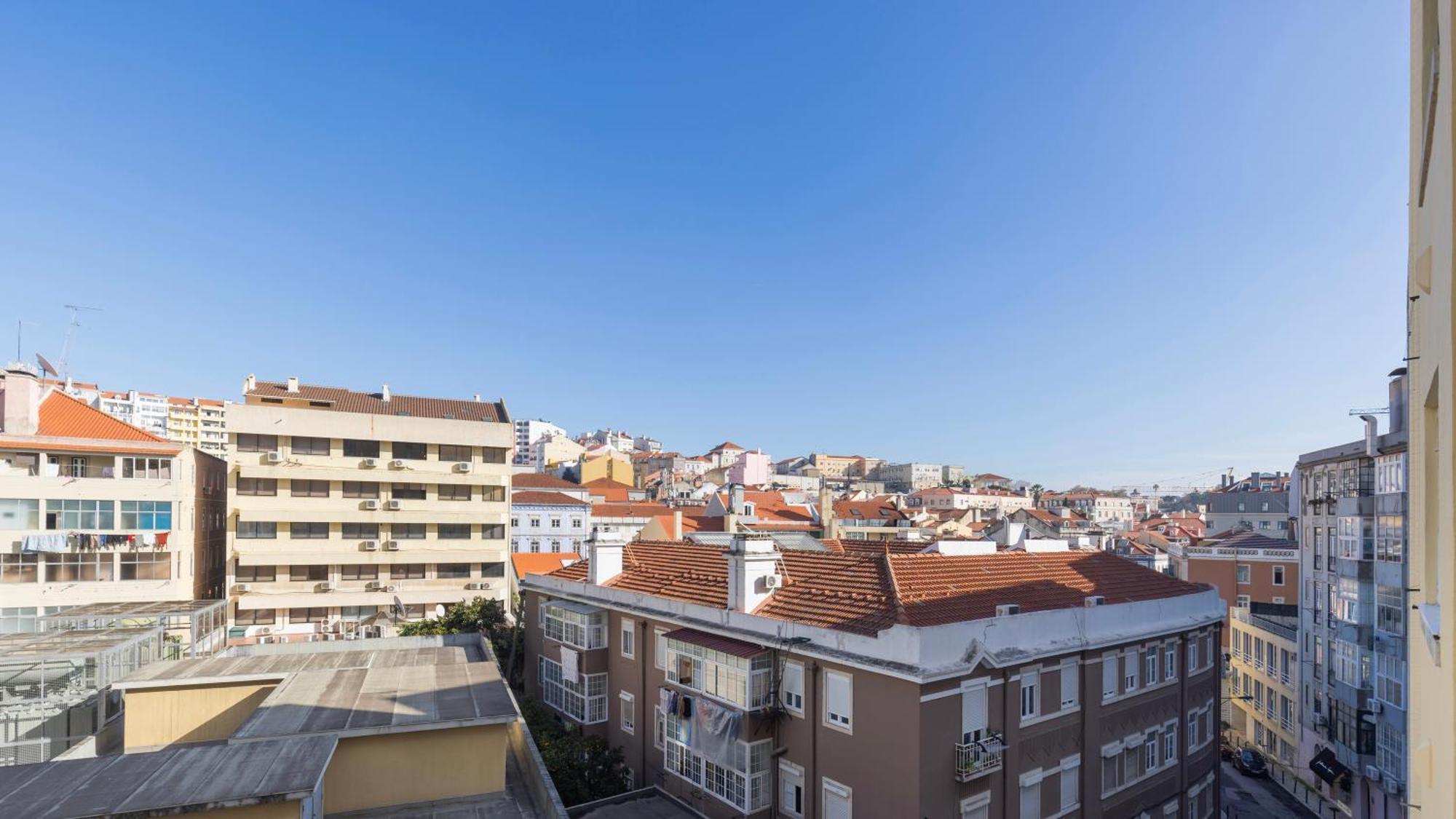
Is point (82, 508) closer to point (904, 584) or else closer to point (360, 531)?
point (360, 531)

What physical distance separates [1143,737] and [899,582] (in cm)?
1065

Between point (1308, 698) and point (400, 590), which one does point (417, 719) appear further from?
point (1308, 698)

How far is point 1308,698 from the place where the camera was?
38281 mm

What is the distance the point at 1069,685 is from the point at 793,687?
8111 mm

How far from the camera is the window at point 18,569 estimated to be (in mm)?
33344

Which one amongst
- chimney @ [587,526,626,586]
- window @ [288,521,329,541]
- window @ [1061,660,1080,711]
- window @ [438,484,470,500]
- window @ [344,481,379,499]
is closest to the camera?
window @ [1061,660,1080,711]

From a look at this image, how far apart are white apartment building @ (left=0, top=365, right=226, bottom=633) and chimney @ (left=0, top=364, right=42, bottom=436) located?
46 millimetres

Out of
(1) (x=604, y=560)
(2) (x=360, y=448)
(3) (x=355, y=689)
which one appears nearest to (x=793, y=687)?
(3) (x=355, y=689)

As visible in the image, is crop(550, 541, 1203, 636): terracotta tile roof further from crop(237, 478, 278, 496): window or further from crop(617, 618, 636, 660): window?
crop(237, 478, 278, 496): window

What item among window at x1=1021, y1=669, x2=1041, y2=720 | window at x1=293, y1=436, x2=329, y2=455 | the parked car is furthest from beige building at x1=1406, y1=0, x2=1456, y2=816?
window at x1=293, y1=436, x2=329, y2=455

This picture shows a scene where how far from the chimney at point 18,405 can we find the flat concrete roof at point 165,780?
31782mm

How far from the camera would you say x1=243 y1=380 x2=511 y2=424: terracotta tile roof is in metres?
→ 49.3

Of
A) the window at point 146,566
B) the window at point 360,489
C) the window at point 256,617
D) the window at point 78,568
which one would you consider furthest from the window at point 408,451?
the window at point 78,568

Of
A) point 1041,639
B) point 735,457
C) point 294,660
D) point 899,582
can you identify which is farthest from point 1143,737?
point 735,457
